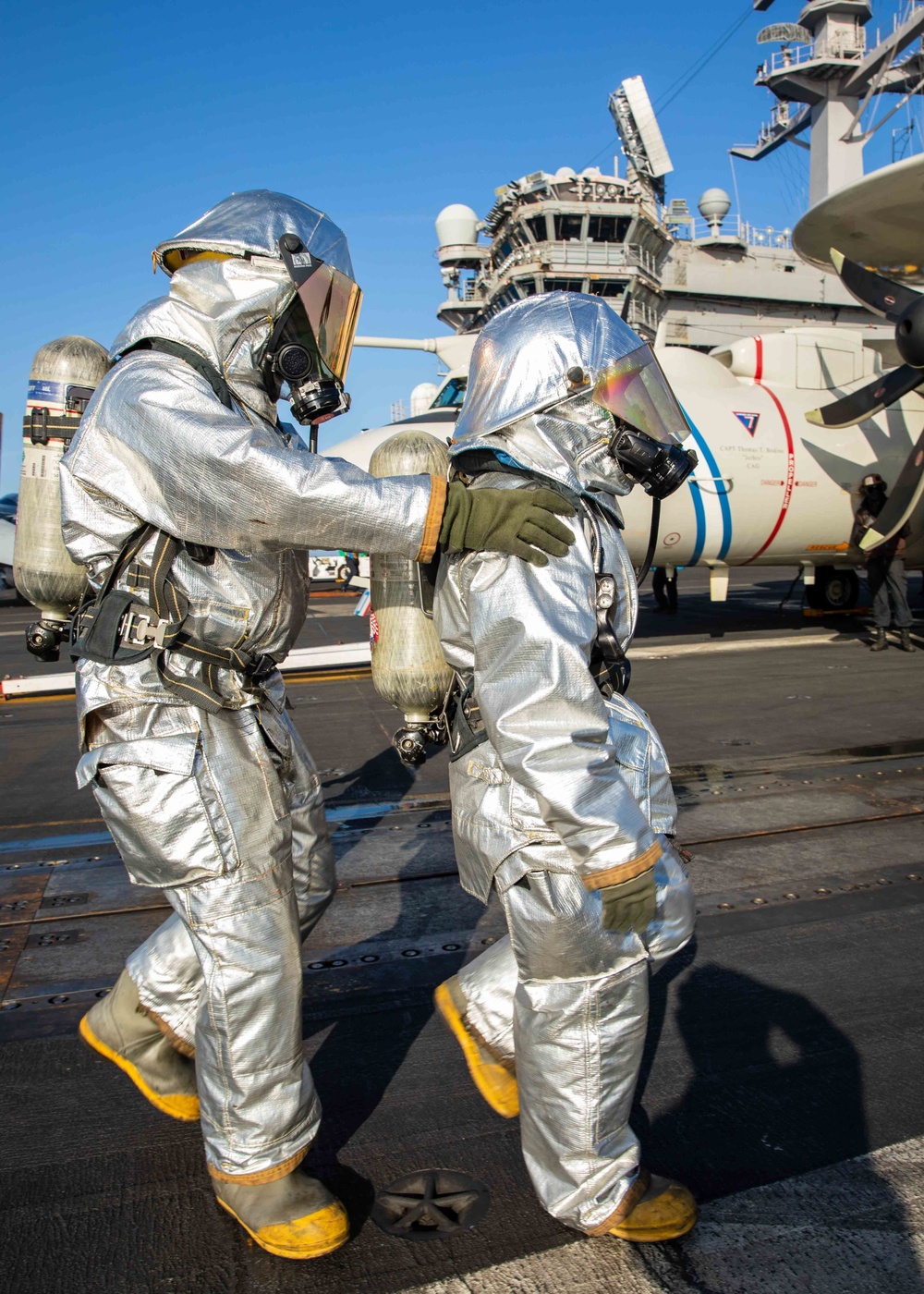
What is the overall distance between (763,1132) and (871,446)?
472 inches

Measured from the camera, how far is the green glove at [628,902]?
2074mm

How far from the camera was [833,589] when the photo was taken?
51.1 ft

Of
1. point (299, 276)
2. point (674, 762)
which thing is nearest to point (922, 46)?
point (674, 762)

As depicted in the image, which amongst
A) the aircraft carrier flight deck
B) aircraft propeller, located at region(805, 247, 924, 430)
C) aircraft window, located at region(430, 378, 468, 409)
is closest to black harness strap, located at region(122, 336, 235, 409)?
the aircraft carrier flight deck

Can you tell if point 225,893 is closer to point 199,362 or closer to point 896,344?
point 199,362

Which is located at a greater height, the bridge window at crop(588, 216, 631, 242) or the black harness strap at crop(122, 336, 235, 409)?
the bridge window at crop(588, 216, 631, 242)

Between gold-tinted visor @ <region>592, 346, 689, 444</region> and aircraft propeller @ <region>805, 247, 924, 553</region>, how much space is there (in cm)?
962

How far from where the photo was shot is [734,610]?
17.2 metres

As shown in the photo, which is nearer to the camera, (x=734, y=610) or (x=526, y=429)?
(x=526, y=429)

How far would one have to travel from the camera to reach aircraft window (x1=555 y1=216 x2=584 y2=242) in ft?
129

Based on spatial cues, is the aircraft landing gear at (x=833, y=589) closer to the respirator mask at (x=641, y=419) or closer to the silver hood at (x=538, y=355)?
the respirator mask at (x=641, y=419)

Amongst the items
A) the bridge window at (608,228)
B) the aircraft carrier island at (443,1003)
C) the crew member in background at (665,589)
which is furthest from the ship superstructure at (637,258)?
the aircraft carrier island at (443,1003)

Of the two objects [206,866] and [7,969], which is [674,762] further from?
[206,866]

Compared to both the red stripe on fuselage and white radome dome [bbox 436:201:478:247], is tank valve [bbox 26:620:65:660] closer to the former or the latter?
the red stripe on fuselage
